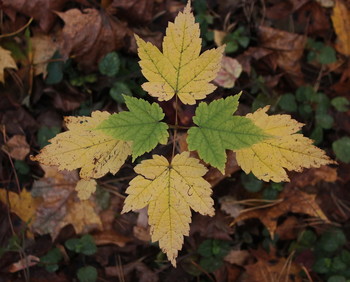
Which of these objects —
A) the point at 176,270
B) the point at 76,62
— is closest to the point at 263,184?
the point at 176,270

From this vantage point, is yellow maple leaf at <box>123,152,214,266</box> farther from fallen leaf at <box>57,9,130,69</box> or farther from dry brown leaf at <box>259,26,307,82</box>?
dry brown leaf at <box>259,26,307,82</box>

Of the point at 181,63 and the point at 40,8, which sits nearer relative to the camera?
the point at 181,63

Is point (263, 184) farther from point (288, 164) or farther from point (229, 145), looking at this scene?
point (229, 145)

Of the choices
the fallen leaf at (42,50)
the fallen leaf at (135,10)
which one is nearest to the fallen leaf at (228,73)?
the fallen leaf at (135,10)

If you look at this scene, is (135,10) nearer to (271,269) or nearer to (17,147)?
(17,147)

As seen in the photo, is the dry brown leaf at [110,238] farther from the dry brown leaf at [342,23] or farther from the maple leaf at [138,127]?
the dry brown leaf at [342,23]

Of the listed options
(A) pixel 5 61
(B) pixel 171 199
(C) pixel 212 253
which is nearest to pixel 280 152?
(B) pixel 171 199
